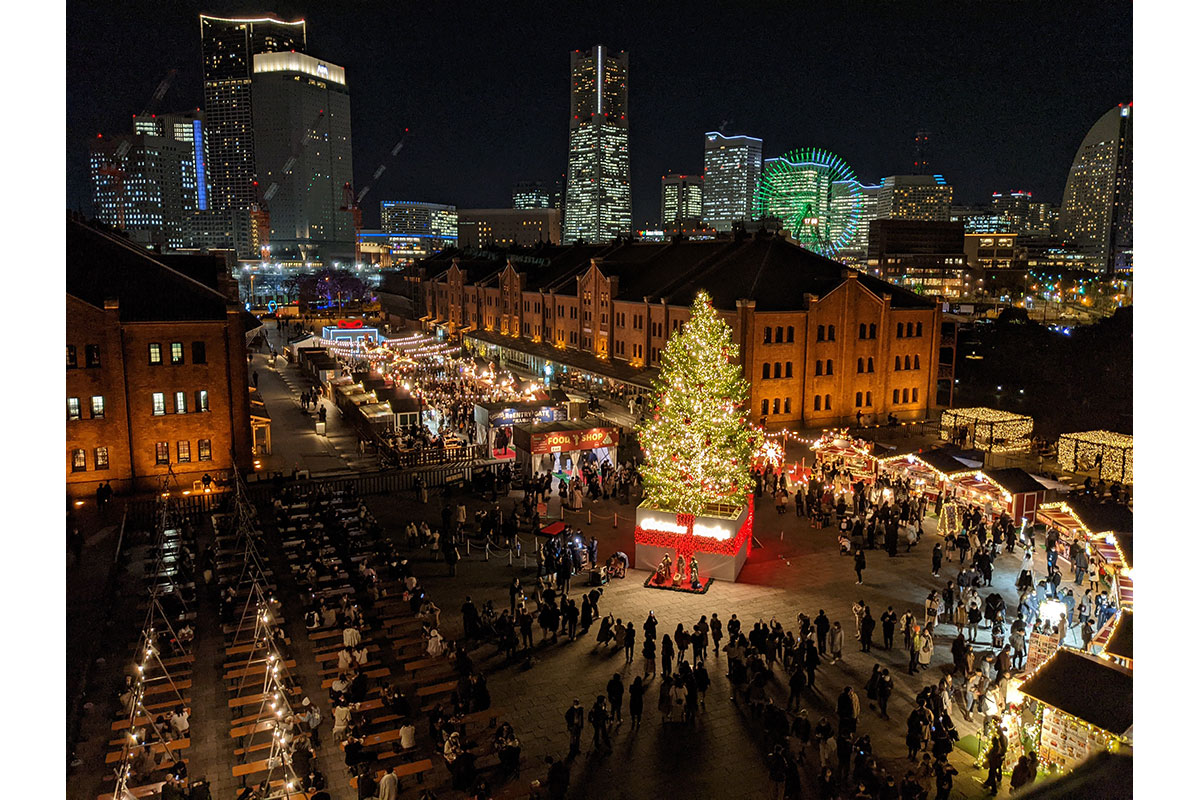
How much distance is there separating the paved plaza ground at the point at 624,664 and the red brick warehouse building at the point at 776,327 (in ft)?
46.7

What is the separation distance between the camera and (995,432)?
3762cm

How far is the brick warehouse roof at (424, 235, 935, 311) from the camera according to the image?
4338 centimetres

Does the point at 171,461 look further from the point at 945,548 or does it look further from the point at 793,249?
the point at 793,249

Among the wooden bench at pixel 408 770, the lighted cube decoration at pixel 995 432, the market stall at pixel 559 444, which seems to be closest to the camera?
the wooden bench at pixel 408 770

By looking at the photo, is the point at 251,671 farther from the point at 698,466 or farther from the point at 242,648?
the point at 698,466

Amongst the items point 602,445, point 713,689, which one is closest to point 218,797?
point 713,689

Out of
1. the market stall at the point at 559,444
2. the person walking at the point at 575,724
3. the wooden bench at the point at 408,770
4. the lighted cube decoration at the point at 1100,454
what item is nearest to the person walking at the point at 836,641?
the person walking at the point at 575,724

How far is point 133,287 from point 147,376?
3946 mm

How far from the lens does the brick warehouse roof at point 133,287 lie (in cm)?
3112

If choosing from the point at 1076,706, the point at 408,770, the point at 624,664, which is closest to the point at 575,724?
the point at 408,770

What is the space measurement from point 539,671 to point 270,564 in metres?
10.8

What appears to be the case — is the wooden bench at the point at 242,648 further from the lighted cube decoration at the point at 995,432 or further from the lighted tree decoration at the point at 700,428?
the lighted cube decoration at the point at 995,432

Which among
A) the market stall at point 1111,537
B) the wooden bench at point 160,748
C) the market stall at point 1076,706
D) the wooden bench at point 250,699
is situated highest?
the market stall at point 1111,537

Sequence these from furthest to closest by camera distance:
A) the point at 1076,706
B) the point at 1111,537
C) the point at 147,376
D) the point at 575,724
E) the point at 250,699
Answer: the point at 147,376
the point at 1111,537
the point at 250,699
the point at 575,724
the point at 1076,706
